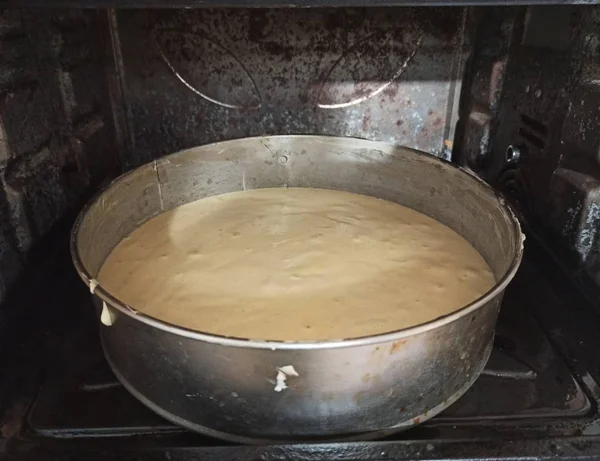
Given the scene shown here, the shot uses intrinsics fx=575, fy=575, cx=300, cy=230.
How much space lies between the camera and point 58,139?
129cm

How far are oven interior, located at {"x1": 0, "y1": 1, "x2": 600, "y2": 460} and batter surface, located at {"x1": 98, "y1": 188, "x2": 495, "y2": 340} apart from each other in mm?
140

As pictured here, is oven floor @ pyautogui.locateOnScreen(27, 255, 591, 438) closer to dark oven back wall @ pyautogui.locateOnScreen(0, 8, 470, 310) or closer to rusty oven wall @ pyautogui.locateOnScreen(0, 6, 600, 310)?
rusty oven wall @ pyautogui.locateOnScreen(0, 6, 600, 310)

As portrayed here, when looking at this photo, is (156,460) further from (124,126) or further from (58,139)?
(124,126)

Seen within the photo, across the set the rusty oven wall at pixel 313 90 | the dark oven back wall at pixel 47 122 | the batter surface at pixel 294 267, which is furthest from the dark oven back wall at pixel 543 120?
the dark oven back wall at pixel 47 122

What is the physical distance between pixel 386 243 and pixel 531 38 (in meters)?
0.58

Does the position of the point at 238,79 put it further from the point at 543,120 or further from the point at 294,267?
the point at 543,120

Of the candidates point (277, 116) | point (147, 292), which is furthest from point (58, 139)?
point (277, 116)

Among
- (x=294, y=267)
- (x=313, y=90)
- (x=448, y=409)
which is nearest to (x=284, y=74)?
(x=313, y=90)

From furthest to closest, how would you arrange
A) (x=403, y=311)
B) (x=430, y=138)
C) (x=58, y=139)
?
(x=430, y=138)
(x=58, y=139)
(x=403, y=311)

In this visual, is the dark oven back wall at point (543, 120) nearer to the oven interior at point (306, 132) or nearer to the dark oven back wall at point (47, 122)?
the oven interior at point (306, 132)

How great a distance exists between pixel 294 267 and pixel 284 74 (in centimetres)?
54

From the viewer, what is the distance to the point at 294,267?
125cm

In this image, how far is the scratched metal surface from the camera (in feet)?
4.73

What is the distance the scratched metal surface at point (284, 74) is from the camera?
4.73 ft
